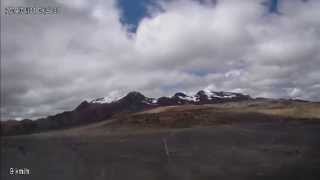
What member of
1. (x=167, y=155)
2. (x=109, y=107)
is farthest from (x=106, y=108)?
(x=167, y=155)

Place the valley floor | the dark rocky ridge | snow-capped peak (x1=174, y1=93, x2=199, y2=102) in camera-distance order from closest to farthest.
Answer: the valley floor < the dark rocky ridge < snow-capped peak (x1=174, y1=93, x2=199, y2=102)

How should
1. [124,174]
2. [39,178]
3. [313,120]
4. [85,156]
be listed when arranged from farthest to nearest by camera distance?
1. [313,120]
2. [85,156]
3. [124,174]
4. [39,178]

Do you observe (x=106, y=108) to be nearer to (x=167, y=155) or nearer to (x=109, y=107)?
(x=109, y=107)

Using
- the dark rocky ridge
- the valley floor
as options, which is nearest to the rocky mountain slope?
the dark rocky ridge

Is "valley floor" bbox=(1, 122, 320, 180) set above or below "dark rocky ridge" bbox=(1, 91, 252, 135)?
below

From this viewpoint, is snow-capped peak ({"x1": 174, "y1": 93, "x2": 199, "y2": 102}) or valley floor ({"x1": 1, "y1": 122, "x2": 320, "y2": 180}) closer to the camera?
valley floor ({"x1": 1, "y1": 122, "x2": 320, "y2": 180})

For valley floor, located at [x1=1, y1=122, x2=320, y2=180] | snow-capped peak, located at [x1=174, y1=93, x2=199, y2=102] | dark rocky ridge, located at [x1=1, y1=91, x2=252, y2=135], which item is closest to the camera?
valley floor, located at [x1=1, y1=122, x2=320, y2=180]

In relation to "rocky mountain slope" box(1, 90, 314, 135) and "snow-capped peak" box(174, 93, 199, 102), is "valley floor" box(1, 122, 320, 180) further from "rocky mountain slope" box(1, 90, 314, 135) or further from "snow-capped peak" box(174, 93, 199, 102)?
"snow-capped peak" box(174, 93, 199, 102)

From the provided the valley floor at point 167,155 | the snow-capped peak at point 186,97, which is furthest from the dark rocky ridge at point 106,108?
the valley floor at point 167,155

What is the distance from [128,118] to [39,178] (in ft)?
4.99

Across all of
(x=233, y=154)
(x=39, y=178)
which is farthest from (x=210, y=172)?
(x=39, y=178)

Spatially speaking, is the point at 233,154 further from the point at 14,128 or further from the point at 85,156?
the point at 14,128

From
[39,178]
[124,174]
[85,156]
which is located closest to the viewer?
[39,178]

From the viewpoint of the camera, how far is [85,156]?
16.9 ft
